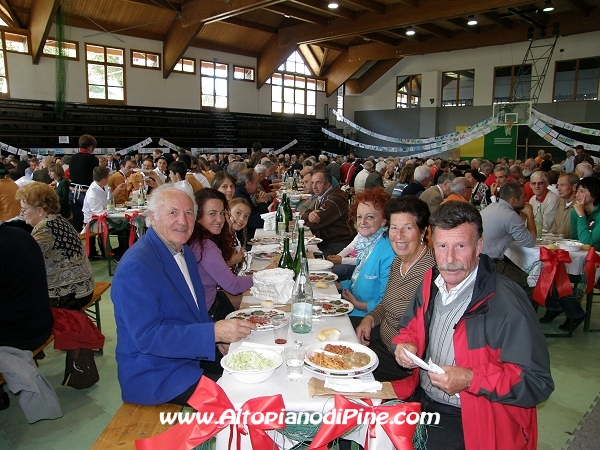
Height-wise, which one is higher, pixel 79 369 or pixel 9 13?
pixel 9 13

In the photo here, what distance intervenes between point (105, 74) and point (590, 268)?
14695mm

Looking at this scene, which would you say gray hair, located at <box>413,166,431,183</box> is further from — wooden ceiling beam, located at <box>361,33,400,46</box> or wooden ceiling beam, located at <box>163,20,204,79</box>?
wooden ceiling beam, located at <box>361,33,400,46</box>

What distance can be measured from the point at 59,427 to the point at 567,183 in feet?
15.8

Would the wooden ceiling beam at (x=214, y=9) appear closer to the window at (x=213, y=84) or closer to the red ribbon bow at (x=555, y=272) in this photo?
the window at (x=213, y=84)

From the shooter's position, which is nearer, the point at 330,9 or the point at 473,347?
the point at 473,347

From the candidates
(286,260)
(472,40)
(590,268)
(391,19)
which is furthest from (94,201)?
(472,40)

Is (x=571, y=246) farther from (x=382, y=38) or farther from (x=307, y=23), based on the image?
(x=382, y=38)

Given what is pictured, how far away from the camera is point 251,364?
5.03 ft

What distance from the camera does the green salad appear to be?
5.01 feet

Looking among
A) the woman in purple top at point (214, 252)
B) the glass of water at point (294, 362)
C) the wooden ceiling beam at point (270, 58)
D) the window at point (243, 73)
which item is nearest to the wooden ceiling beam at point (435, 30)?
the wooden ceiling beam at point (270, 58)

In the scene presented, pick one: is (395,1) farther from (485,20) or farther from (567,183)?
(567,183)

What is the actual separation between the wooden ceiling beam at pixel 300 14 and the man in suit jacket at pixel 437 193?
9.07 meters

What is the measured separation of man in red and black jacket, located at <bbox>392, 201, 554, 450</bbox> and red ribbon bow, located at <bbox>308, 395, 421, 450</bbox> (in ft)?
0.52

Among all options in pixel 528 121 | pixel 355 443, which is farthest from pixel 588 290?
pixel 528 121
